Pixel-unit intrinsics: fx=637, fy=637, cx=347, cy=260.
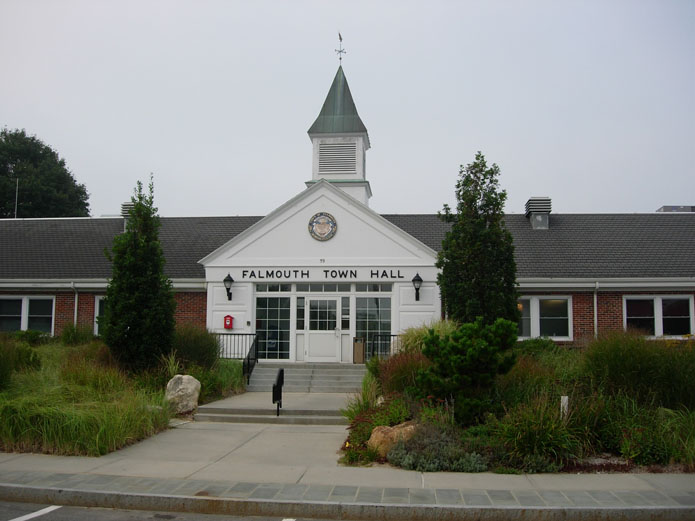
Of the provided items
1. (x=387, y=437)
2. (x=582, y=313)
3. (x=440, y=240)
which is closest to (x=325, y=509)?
(x=387, y=437)

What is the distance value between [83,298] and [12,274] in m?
2.71

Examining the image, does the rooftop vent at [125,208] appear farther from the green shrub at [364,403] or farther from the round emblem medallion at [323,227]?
Result: the green shrub at [364,403]

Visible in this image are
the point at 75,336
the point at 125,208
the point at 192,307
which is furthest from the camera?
the point at 125,208

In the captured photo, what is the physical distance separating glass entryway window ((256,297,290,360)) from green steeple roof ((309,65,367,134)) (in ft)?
22.8

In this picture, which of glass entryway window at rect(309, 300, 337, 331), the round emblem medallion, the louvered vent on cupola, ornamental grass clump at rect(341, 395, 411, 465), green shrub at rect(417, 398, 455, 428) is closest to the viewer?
ornamental grass clump at rect(341, 395, 411, 465)

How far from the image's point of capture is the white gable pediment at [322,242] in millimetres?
18953

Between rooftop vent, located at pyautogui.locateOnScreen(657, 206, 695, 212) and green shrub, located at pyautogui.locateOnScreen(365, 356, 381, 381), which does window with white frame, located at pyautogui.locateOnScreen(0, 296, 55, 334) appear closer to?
green shrub, located at pyautogui.locateOnScreen(365, 356, 381, 381)

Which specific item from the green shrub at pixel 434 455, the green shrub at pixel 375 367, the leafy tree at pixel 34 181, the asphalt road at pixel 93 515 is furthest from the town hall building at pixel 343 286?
the leafy tree at pixel 34 181

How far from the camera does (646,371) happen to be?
33.0 feet

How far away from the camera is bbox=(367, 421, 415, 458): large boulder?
888cm

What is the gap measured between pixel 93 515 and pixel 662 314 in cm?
1760

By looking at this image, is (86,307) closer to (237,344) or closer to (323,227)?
(237,344)

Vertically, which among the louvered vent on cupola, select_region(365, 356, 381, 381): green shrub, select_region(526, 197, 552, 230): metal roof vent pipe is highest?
the louvered vent on cupola

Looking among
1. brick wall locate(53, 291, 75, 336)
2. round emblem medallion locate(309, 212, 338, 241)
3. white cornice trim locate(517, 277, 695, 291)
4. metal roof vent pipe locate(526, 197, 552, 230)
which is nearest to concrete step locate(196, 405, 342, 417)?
round emblem medallion locate(309, 212, 338, 241)
